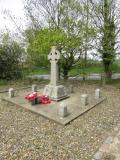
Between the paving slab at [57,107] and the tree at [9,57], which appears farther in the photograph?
the tree at [9,57]

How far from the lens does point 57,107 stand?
7762 mm

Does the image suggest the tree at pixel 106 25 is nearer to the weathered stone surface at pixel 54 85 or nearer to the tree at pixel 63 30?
the tree at pixel 63 30

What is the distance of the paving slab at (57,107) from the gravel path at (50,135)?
0.65 ft

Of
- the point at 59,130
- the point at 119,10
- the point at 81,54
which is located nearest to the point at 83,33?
the point at 81,54

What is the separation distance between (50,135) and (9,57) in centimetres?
1145

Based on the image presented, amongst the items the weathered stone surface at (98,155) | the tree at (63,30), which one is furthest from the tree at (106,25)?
the weathered stone surface at (98,155)

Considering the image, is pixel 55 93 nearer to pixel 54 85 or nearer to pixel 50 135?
pixel 54 85

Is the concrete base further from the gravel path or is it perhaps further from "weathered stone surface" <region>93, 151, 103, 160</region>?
"weathered stone surface" <region>93, 151, 103, 160</region>

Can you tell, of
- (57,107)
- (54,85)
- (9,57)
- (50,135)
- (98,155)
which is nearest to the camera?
(98,155)

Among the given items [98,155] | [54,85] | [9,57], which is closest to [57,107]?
[54,85]

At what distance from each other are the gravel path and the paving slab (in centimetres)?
20

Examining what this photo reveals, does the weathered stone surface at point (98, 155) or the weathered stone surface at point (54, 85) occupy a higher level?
the weathered stone surface at point (54, 85)

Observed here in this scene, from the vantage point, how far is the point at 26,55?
14.8 m

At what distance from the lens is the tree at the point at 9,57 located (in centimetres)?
1536
